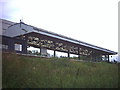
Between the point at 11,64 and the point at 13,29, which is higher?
the point at 13,29

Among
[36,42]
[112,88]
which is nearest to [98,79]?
[112,88]

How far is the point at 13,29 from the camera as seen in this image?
2675cm

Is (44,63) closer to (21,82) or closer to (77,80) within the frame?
(77,80)

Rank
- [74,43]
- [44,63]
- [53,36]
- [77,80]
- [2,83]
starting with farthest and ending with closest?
[74,43] < [53,36] < [44,63] < [77,80] < [2,83]

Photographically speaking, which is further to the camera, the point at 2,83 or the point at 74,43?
the point at 74,43

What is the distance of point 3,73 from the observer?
31.7 feet

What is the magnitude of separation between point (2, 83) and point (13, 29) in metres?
18.4

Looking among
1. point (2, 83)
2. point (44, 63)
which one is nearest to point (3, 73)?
point (2, 83)

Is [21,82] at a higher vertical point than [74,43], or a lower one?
lower

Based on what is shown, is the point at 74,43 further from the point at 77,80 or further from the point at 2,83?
the point at 2,83

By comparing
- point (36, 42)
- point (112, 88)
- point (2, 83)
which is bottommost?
point (112, 88)

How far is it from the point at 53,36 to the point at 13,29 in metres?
5.66

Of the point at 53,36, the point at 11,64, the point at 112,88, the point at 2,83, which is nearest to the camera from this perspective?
the point at 2,83

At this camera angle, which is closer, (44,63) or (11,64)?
(11,64)
